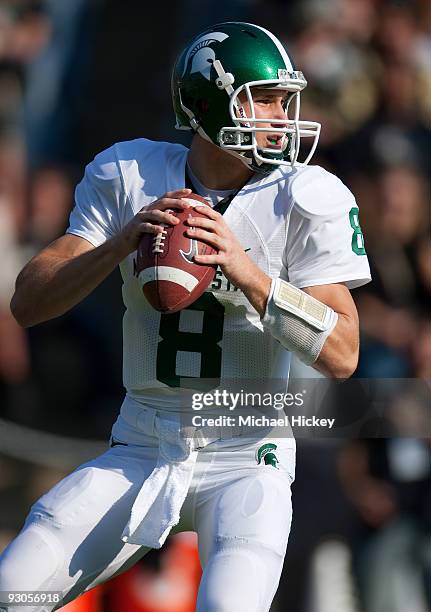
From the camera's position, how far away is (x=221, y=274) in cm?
277

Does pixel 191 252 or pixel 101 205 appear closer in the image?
pixel 191 252

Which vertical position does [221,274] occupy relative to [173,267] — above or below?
below

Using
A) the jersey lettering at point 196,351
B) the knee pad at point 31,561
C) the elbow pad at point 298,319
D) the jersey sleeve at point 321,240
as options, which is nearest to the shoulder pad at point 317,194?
the jersey sleeve at point 321,240

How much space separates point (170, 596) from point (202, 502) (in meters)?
1.91

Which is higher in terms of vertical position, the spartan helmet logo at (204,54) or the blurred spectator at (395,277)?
the spartan helmet logo at (204,54)

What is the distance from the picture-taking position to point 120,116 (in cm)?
662

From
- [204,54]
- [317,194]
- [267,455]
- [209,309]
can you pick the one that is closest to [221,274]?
[209,309]

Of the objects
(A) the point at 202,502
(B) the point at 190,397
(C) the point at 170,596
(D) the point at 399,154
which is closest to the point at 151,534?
(A) the point at 202,502

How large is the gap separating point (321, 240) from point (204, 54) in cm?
59

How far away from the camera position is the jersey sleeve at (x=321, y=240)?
8.98 feet

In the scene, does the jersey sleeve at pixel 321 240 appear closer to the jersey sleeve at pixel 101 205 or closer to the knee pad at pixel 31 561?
the jersey sleeve at pixel 101 205

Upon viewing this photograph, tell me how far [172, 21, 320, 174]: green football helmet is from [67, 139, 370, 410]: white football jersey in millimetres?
97

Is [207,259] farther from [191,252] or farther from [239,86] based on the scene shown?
[239,86]

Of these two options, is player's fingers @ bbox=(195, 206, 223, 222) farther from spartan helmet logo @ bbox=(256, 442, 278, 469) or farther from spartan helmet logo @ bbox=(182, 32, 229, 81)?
spartan helmet logo @ bbox=(256, 442, 278, 469)
